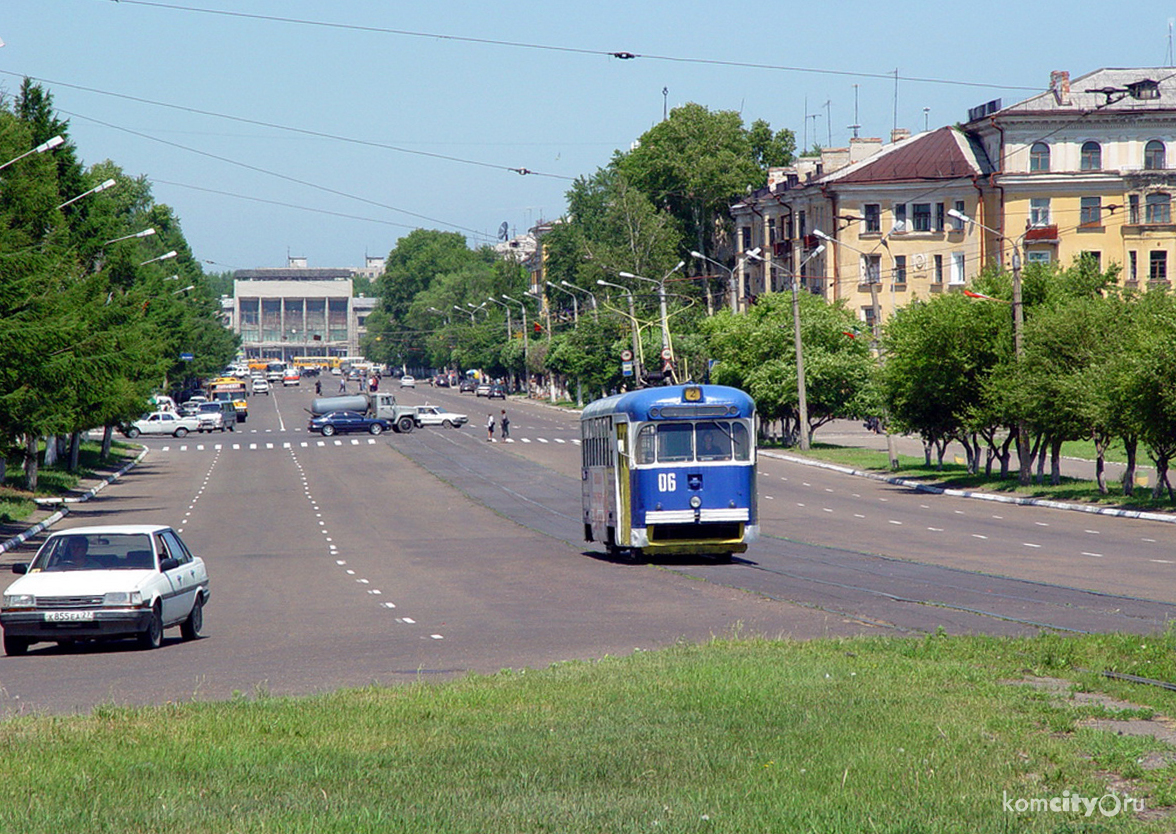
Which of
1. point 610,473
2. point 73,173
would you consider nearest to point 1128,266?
point 73,173

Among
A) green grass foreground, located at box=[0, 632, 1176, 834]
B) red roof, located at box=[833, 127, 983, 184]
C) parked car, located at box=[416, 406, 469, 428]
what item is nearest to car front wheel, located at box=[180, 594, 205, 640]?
green grass foreground, located at box=[0, 632, 1176, 834]

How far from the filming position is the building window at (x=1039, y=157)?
8012 cm

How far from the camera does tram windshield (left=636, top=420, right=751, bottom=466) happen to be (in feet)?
84.6

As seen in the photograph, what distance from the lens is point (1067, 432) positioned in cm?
4312

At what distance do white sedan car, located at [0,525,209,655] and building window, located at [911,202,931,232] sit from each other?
234 ft

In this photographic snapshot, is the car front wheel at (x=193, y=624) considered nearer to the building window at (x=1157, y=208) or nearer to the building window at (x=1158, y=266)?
the building window at (x=1157, y=208)

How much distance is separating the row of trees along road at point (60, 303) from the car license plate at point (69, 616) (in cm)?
1787

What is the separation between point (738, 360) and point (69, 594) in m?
56.0

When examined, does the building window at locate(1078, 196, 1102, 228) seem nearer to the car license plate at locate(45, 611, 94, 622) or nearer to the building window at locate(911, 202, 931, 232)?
the building window at locate(911, 202, 931, 232)

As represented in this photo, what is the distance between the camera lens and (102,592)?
53.7 ft

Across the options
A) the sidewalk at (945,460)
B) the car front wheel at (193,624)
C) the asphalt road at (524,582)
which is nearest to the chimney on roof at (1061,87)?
the sidewalk at (945,460)

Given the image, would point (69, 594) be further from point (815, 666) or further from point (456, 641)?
point (815, 666)

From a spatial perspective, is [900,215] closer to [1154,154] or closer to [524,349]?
[1154,154]

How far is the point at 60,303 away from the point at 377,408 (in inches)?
2103
